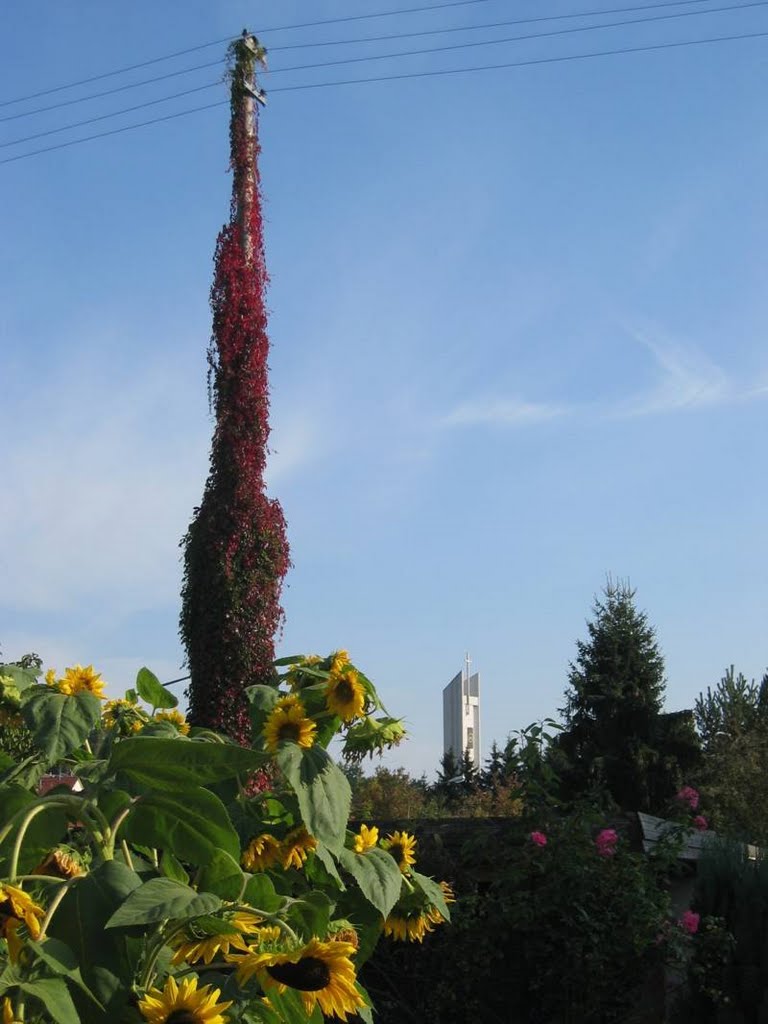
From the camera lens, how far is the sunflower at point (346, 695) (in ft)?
8.23

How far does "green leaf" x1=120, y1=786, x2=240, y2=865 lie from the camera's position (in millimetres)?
1676

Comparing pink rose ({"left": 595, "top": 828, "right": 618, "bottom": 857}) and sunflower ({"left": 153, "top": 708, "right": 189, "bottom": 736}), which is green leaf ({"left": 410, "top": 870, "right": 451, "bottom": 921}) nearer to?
sunflower ({"left": 153, "top": 708, "right": 189, "bottom": 736})

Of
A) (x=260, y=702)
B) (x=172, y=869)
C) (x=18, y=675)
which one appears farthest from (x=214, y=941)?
(x=18, y=675)

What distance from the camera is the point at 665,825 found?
25.2 ft

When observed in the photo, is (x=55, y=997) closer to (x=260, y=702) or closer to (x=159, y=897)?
(x=159, y=897)

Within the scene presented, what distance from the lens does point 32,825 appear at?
1.76 meters

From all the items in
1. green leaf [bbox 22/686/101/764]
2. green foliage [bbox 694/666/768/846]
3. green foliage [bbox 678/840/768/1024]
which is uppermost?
green foliage [bbox 694/666/768/846]

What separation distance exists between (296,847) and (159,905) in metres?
1.10

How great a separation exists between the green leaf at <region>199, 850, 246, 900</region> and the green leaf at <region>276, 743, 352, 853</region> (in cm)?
18

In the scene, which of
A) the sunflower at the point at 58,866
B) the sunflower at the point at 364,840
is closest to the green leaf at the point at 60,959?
the sunflower at the point at 58,866

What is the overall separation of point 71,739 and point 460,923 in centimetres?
565

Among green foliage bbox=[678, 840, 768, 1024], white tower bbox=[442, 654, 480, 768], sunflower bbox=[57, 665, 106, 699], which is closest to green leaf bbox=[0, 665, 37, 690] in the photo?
sunflower bbox=[57, 665, 106, 699]

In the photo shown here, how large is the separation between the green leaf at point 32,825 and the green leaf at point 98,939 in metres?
0.16

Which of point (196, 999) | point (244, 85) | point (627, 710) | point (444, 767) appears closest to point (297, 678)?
point (196, 999)
